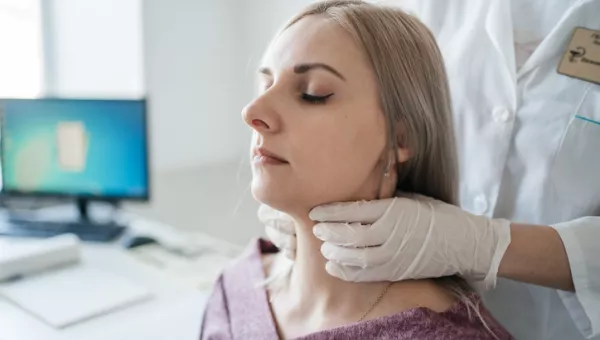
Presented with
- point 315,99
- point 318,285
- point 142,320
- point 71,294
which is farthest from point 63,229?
point 315,99

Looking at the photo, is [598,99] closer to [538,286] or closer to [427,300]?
[538,286]

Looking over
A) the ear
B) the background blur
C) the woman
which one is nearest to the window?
the background blur

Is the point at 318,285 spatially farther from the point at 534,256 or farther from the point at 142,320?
the point at 142,320

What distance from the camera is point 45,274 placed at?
5.07ft

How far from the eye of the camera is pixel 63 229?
1.80 meters

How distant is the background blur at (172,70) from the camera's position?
210 centimetres

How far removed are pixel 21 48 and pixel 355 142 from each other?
5.57 feet

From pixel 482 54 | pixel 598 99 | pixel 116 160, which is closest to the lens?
pixel 598 99

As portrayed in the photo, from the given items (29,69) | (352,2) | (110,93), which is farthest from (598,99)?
(29,69)

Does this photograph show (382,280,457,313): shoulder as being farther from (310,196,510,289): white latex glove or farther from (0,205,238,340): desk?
(0,205,238,340): desk

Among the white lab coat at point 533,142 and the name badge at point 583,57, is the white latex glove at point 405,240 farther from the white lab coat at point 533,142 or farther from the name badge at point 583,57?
the name badge at point 583,57

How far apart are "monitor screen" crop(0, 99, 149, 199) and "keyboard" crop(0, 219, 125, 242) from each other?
85 millimetres

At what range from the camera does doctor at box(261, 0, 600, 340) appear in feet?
3.12

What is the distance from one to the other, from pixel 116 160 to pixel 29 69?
2.23 ft
